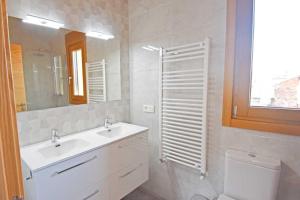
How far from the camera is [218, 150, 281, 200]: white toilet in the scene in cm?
133

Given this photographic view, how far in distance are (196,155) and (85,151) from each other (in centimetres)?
109

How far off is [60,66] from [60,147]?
31.4 inches

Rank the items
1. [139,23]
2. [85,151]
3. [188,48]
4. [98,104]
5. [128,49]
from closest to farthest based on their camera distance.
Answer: [85,151], [188,48], [98,104], [139,23], [128,49]

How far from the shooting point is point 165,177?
7.04 ft

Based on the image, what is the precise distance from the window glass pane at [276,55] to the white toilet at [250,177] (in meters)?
0.47

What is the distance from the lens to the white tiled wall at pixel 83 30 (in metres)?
1.50

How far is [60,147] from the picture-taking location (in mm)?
1583

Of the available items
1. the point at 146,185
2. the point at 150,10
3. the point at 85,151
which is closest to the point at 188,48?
the point at 150,10

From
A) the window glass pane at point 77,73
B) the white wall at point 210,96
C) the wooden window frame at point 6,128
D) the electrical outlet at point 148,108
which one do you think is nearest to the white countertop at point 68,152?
the electrical outlet at point 148,108

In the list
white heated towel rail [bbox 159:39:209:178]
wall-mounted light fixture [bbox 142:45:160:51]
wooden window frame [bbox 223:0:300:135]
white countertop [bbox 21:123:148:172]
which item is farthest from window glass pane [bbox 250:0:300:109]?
white countertop [bbox 21:123:148:172]

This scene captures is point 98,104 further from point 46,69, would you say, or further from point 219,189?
point 219,189

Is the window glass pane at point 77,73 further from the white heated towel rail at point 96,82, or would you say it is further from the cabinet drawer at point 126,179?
the cabinet drawer at point 126,179

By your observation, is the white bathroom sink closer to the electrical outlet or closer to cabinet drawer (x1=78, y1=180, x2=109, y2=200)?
cabinet drawer (x1=78, y1=180, x2=109, y2=200)

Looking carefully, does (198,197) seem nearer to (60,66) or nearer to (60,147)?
(60,147)
